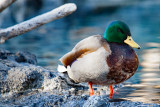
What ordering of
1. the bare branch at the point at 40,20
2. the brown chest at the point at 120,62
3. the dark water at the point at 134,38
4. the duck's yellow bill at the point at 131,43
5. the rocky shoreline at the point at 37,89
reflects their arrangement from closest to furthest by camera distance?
the rocky shoreline at the point at 37,89
the brown chest at the point at 120,62
the duck's yellow bill at the point at 131,43
the dark water at the point at 134,38
the bare branch at the point at 40,20

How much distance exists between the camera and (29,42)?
1128 centimetres

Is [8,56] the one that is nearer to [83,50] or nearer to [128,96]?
[83,50]

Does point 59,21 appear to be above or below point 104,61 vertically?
above

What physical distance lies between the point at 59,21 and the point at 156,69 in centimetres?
1079

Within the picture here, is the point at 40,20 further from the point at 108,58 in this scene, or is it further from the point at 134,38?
the point at 134,38

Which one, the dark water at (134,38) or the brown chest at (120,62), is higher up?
the dark water at (134,38)

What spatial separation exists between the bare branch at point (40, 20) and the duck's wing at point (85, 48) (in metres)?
0.86

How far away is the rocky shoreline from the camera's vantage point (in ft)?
13.8

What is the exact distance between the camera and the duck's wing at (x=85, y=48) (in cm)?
461

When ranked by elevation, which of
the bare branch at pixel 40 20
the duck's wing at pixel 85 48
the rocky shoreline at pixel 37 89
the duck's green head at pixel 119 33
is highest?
the bare branch at pixel 40 20

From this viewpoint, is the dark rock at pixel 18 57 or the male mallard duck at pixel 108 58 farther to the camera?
the dark rock at pixel 18 57

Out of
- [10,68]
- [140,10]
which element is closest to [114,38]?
[10,68]

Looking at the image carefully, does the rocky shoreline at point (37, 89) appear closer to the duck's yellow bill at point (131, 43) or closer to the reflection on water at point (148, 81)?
the reflection on water at point (148, 81)

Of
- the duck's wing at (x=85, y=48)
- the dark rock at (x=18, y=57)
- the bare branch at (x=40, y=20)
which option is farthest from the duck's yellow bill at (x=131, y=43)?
the dark rock at (x=18, y=57)
